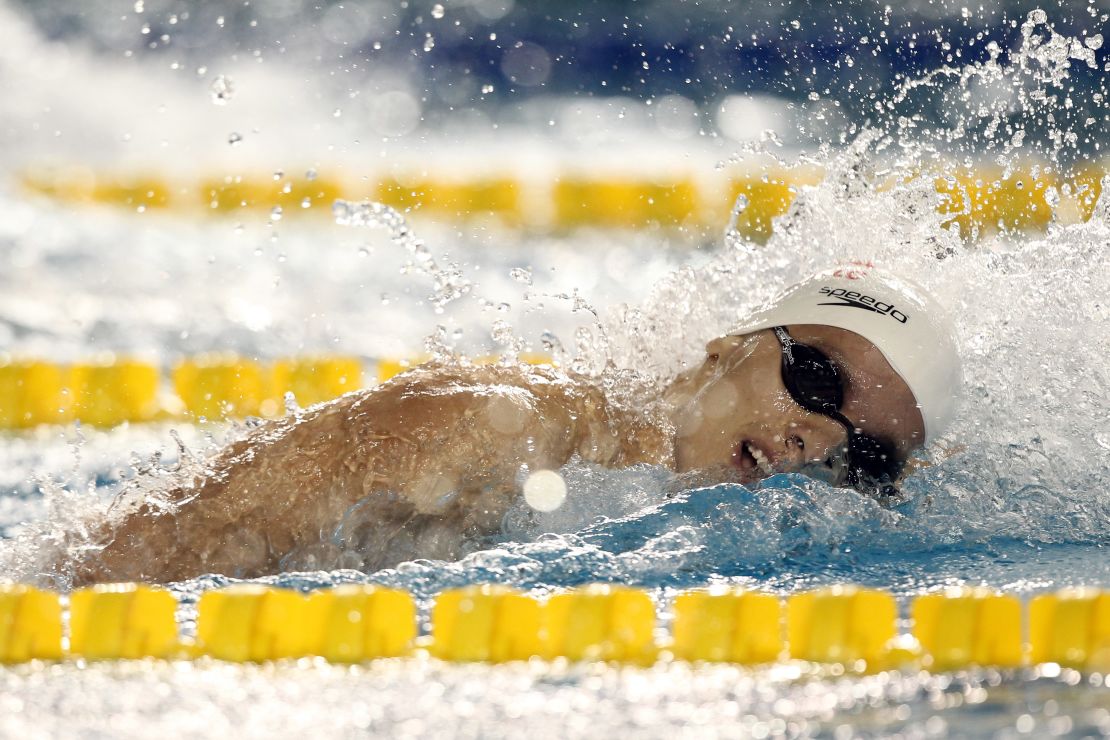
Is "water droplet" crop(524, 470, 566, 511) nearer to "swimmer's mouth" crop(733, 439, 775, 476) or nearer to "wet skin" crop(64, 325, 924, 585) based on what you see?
"wet skin" crop(64, 325, 924, 585)

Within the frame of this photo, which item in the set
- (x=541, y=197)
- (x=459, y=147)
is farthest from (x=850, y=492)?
(x=459, y=147)

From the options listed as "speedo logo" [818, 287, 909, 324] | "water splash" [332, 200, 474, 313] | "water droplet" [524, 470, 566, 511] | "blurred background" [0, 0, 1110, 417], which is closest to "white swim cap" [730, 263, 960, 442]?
"speedo logo" [818, 287, 909, 324]

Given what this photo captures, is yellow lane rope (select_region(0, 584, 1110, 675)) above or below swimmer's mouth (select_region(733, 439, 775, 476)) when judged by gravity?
below

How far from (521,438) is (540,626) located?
16.8 inches

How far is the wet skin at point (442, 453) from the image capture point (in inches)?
76.2

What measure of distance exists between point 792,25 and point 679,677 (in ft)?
26.7

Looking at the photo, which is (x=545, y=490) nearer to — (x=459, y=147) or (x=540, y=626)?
(x=540, y=626)

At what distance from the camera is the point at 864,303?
231 cm

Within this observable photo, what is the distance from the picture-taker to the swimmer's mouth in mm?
2246

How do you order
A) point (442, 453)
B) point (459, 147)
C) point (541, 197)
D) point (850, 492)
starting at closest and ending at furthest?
point (442, 453)
point (850, 492)
point (541, 197)
point (459, 147)

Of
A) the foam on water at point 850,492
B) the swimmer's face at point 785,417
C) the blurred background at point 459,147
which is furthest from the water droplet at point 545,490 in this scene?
the blurred background at point 459,147

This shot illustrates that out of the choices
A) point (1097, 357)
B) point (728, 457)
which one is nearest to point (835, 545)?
point (728, 457)

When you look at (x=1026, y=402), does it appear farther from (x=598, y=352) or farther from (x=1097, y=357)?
(x=598, y=352)

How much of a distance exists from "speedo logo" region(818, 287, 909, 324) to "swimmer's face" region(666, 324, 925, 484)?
75 millimetres
